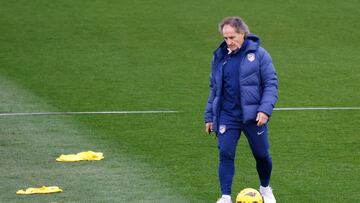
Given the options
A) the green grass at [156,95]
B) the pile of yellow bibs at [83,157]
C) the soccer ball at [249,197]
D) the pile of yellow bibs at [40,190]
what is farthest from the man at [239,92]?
the pile of yellow bibs at [83,157]

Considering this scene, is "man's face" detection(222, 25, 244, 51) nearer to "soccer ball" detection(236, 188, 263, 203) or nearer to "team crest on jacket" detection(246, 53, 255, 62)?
"team crest on jacket" detection(246, 53, 255, 62)

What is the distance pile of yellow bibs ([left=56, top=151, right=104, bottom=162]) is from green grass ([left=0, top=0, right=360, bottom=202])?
0.52 feet

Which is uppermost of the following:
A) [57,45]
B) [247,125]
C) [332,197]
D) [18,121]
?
[57,45]

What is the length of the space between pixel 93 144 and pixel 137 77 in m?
6.72

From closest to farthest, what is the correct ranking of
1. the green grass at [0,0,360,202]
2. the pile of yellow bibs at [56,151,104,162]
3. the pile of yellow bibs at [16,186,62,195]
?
the pile of yellow bibs at [16,186,62,195]
the green grass at [0,0,360,202]
the pile of yellow bibs at [56,151,104,162]

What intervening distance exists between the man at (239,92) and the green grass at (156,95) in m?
0.94

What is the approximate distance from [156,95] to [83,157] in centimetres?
572

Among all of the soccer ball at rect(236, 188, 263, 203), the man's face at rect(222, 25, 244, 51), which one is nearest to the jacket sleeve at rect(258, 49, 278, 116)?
the man's face at rect(222, 25, 244, 51)

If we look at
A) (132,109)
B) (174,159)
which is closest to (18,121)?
(132,109)

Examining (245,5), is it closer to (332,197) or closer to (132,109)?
(132,109)

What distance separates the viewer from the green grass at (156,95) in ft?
42.5

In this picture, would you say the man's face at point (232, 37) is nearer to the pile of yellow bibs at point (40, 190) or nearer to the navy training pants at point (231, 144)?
the navy training pants at point (231, 144)

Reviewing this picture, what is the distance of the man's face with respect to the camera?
11.1 metres

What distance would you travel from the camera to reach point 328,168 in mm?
13656
